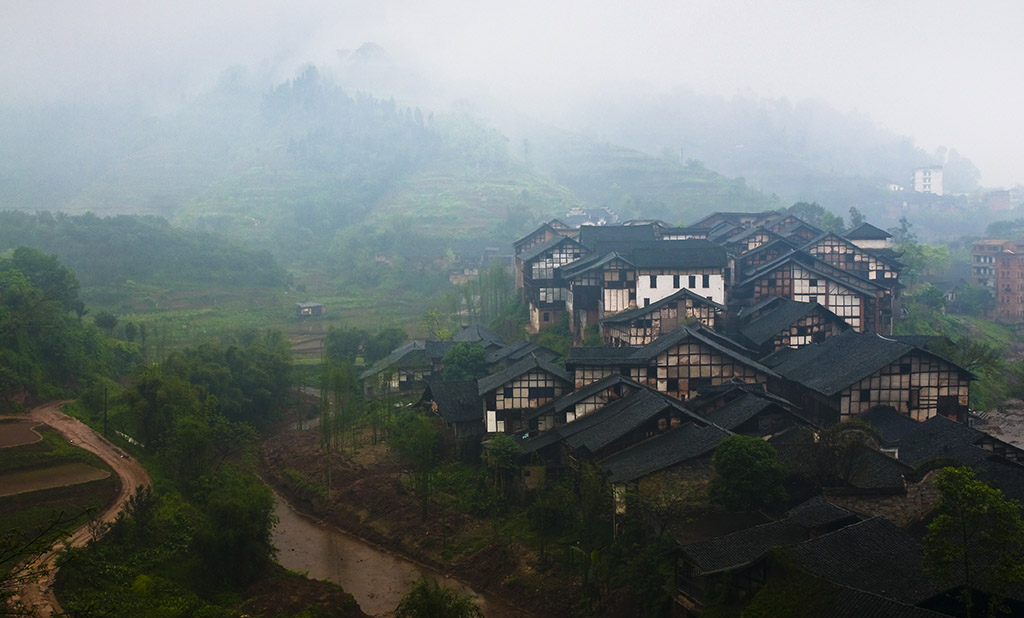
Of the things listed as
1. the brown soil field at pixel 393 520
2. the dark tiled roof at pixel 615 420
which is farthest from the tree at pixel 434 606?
the dark tiled roof at pixel 615 420

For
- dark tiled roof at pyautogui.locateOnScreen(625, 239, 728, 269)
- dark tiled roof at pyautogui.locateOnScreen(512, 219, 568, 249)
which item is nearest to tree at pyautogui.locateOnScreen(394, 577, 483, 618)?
dark tiled roof at pyautogui.locateOnScreen(625, 239, 728, 269)

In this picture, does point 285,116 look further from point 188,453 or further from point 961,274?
point 188,453

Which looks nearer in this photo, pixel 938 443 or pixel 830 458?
pixel 830 458

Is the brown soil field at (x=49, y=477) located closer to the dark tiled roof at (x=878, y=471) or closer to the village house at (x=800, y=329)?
the dark tiled roof at (x=878, y=471)

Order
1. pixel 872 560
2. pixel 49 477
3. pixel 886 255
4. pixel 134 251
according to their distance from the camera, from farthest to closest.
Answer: pixel 134 251 → pixel 886 255 → pixel 49 477 → pixel 872 560

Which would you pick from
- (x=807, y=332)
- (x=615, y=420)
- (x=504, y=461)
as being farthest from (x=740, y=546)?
(x=807, y=332)

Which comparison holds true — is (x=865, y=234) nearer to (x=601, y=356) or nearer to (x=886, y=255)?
(x=886, y=255)

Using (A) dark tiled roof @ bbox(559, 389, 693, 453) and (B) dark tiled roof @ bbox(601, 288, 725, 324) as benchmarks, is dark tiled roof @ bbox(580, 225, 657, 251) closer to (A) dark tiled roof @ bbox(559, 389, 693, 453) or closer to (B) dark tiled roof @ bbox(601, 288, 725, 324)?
(B) dark tiled roof @ bbox(601, 288, 725, 324)
